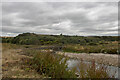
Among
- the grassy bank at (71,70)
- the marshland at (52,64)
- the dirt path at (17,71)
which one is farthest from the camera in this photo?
the dirt path at (17,71)

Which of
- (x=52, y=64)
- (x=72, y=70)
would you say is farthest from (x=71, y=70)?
(x=52, y=64)

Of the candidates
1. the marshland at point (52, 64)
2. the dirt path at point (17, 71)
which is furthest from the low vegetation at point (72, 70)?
the dirt path at point (17, 71)

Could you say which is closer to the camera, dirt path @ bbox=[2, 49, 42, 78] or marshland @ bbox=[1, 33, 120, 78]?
marshland @ bbox=[1, 33, 120, 78]

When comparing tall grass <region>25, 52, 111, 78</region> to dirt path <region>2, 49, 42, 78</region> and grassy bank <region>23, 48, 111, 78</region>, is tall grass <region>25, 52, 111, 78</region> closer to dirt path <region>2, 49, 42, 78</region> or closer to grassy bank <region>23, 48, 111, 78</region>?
grassy bank <region>23, 48, 111, 78</region>

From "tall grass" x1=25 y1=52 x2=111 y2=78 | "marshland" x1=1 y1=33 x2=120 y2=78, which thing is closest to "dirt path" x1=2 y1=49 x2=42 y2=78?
"marshland" x1=1 y1=33 x2=120 y2=78

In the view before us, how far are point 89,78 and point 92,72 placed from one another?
0.24m

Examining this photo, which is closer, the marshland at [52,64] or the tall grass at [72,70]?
Result: the tall grass at [72,70]

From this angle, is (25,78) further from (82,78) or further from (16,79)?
(82,78)

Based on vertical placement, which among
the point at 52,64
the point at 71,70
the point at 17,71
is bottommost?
the point at 17,71

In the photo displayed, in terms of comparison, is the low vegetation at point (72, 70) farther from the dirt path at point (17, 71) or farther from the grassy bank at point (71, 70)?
the dirt path at point (17, 71)

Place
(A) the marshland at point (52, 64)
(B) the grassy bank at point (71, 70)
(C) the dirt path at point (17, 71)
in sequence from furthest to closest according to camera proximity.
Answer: (C) the dirt path at point (17, 71), (A) the marshland at point (52, 64), (B) the grassy bank at point (71, 70)

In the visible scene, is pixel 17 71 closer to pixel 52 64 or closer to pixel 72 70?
pixel 52 64

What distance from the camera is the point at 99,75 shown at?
10.2ft

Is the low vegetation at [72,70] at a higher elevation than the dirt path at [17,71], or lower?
higher
